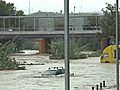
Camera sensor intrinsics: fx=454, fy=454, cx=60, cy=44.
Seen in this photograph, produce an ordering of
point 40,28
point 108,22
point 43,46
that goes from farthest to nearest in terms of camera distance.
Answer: point 40,28
point 43,46
point 108,22

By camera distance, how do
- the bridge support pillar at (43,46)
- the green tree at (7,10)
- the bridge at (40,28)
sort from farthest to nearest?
the green tree at (7,10)
the bridge support pillar at (43,46)
the bridge at (40,28)

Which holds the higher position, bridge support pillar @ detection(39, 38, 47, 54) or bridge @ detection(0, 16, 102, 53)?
bridge @ detection(0, 16, 102, 53)

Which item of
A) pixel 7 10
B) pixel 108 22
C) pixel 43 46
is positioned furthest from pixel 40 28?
pixel 108 22

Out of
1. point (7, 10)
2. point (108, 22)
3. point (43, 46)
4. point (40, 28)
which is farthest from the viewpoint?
point (7, 10)

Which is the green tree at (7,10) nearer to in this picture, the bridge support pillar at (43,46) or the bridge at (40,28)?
the bridge at (40,28)

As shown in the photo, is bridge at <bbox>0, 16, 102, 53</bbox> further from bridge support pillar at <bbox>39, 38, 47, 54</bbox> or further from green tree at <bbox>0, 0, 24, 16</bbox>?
→ green tree at <bbox>0, 0, 24, 16</bbox>

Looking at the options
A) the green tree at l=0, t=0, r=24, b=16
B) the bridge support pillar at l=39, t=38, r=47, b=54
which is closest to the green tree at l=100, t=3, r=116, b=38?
the bridge support pillar at l=39, t=38, r=47, b=54

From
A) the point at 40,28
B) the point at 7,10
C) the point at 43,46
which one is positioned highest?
the point at 7,10

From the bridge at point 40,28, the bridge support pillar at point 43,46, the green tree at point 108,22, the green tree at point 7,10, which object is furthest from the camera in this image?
the green tree at point 7,10

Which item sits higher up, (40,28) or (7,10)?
(7,10)

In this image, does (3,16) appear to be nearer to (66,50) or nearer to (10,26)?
(10,26)

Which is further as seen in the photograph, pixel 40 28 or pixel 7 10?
pixel 7 10

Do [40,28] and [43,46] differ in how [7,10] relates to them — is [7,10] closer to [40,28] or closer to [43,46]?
[40,28]

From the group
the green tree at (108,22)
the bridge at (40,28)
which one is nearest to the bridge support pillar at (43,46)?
the bridge at (40,28)
